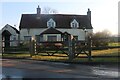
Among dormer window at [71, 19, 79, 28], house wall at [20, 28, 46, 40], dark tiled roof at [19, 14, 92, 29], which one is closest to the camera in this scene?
house wall at [20, 28, 46, 40]

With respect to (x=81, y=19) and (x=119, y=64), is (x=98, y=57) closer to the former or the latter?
(x=119, y=64)

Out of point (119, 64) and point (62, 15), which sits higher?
point (62, 15)

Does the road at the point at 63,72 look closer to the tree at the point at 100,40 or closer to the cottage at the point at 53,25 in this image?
the tree at the point at 100,40

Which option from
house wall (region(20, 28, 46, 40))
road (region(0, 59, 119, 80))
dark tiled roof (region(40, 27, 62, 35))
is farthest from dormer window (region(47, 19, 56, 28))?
road (region(0, 59, 119, 80))

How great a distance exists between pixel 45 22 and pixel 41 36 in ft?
15.9

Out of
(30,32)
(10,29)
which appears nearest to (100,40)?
(30,32)

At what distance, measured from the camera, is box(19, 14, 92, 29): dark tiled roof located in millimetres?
63250

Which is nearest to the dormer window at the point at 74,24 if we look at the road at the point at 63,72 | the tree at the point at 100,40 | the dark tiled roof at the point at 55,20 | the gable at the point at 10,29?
the dark tiled roof at the point at 55,20

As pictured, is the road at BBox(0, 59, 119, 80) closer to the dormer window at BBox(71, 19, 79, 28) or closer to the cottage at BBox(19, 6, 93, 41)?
the cottage at BBox(19, 6, 93, 41)

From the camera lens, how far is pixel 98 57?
1911 centimetres

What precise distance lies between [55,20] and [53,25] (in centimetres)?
169

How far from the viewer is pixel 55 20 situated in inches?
2542

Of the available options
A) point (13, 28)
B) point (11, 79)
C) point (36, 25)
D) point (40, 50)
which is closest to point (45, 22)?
point (36, 25)

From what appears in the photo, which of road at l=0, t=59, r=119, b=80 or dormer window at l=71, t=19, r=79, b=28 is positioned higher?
dormer window at l=71, t=19, r=79, b=28
